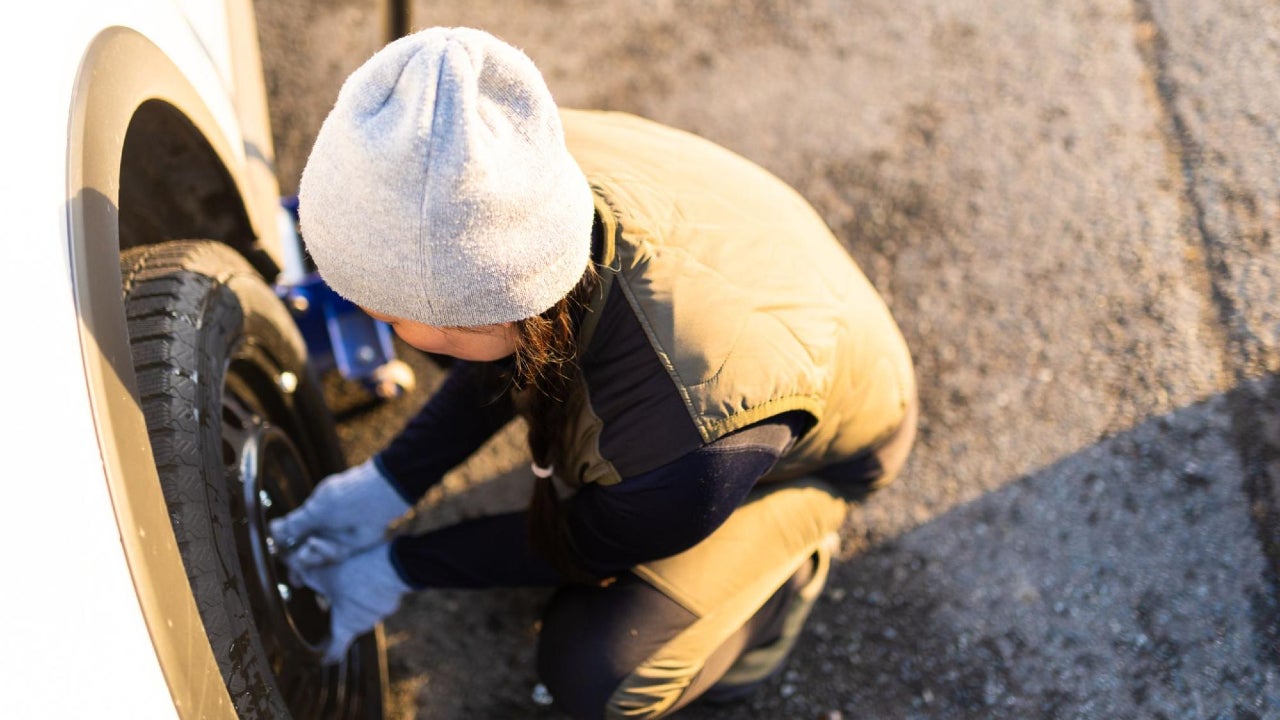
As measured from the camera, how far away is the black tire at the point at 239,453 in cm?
116

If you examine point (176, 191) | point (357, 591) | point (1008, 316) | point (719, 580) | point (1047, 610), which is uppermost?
point (176, 191)

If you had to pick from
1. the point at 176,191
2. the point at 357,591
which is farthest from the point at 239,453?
the point at 176,191

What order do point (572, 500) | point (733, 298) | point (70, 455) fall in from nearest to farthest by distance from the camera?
point (70, 455)
point (733, 298)
point (572, 500)

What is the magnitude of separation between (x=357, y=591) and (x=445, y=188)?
0.99 m

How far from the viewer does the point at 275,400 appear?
69.8 inches

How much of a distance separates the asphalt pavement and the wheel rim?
271 millimetres

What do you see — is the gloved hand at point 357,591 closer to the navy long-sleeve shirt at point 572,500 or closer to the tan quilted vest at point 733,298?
the navy long-sleeve shirt at point 572,500

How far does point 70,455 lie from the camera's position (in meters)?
0.89

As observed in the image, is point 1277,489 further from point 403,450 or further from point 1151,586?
point 403,450

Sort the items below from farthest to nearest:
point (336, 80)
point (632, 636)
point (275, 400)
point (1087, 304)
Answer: point (336, 80)
point (1087, 304)
point (275, 400)
point (632, 636)

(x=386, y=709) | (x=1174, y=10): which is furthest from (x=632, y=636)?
(x=1174, y=10)

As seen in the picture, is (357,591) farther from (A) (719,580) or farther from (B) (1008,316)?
(B) (1008,316)

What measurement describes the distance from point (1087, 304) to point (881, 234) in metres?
0.55

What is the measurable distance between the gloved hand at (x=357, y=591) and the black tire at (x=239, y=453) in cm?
4
